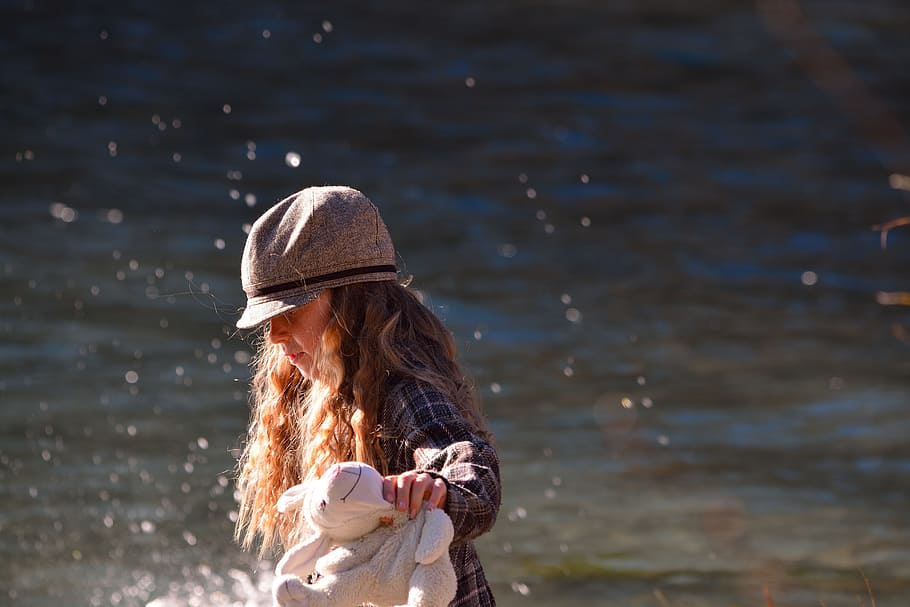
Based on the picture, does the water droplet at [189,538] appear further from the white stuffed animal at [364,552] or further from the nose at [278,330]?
the white stuffed animal at [364,552]

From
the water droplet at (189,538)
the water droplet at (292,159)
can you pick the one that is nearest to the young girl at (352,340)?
the water droplet at (189,538)

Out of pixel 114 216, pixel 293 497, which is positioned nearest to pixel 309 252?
pixel 293 497

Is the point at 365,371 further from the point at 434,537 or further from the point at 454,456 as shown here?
the point at 434,537

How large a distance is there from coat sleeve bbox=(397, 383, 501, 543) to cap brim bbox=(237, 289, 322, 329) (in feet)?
0.86

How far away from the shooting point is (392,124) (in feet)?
45.9

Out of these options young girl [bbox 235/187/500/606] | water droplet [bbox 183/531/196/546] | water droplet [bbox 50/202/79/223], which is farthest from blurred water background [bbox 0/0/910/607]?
young girl [bbox 235/187/500/606]

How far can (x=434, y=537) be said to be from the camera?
6.90 ft

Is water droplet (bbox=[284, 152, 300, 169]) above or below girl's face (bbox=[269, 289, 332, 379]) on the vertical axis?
below

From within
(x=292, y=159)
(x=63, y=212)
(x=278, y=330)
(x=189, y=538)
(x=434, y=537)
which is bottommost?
(x=292, y=159)

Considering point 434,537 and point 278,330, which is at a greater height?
point 434,537

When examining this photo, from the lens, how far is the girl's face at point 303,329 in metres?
2.69

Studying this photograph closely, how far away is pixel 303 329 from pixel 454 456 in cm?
53

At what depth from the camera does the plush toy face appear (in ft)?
6.93

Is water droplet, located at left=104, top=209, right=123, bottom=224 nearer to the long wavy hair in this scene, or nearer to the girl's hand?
the long wavy hair
